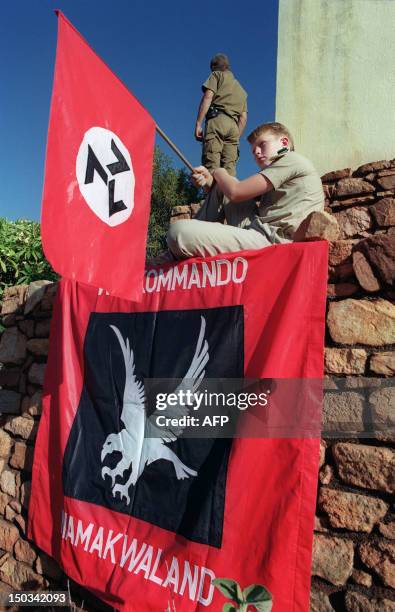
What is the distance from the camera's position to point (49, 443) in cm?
290

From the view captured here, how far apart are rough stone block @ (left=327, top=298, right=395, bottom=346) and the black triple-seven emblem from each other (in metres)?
1.05

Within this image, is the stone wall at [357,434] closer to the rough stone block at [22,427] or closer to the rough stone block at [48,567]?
the rough stone block at [48,567]

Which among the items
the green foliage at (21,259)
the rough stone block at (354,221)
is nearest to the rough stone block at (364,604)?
the rough stone block at (354,221)

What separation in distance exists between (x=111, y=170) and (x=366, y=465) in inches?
64.4

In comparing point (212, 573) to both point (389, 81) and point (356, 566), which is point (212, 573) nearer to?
point (356, 566)

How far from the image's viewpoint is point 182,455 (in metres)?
2.12

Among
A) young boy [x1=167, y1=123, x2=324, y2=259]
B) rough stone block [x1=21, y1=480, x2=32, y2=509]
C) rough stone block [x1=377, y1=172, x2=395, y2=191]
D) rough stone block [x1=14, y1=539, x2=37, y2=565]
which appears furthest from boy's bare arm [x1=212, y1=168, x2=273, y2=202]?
rough stone block [x1=14, y1=539, x2=37, y2=565]

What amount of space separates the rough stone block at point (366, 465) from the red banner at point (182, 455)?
0.40 feet

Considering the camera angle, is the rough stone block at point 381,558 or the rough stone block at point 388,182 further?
the rough stone block at point 388,182

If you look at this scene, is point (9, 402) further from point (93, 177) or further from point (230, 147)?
point (230, 147)

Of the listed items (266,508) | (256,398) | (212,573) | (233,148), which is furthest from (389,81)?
(212,573)

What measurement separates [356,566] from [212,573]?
1.77 ft

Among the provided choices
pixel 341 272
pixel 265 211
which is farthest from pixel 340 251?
pixel 265 211

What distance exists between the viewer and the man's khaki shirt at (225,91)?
490 cm
